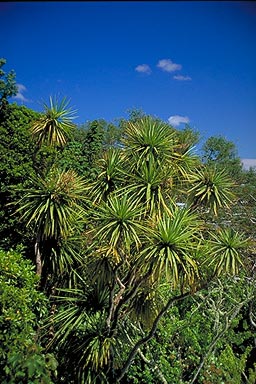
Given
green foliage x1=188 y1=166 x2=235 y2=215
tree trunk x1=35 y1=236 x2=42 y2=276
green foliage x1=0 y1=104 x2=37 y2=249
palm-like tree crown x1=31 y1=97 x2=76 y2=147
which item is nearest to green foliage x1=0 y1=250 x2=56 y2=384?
tree trunk x1=35 y1=236 x2=42 y2=276

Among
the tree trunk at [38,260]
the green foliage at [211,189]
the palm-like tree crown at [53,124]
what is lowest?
the tree trunk at [38,260]

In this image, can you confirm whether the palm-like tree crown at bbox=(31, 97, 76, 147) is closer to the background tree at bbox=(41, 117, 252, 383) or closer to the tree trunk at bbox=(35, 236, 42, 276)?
the background tree at bbox=(41, 117, 252, 383)

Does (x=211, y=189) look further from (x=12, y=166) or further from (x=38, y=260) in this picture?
(x=12, y=166)

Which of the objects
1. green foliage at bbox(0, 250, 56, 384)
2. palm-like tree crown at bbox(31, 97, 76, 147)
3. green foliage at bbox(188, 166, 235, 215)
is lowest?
green foliage at bbox(0, 250, 56, 384)

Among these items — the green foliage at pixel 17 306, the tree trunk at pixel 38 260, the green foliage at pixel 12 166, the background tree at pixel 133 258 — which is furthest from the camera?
the green foliage at pixel 12 166

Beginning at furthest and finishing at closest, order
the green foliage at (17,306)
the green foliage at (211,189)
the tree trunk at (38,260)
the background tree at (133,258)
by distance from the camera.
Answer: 1. the tree trunk at (38,260)
2. the green foliage at (211,189)
3. the background tree at (133,258)
4. the green foliage at (17,306)

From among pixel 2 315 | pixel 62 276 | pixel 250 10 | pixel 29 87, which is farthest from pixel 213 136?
pixel 250 10

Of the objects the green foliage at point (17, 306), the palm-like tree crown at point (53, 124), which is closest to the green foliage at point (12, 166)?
the palm-like tree crown at point (53, 124)

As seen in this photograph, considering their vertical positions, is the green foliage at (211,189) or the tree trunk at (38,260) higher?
the green foliage at (211,189)

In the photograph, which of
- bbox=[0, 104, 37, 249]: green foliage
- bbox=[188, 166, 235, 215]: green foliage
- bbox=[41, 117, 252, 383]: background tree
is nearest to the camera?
bbox=[41, 117, 252, 383]: background tree

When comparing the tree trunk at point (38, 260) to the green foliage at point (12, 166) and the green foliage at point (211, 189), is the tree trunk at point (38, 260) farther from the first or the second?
the green foliage at point (211, 189)

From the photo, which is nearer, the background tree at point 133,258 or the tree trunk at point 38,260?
the background tree at point 133,258

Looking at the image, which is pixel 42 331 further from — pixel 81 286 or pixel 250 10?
pixel 250 10

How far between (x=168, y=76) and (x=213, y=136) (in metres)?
11.9
